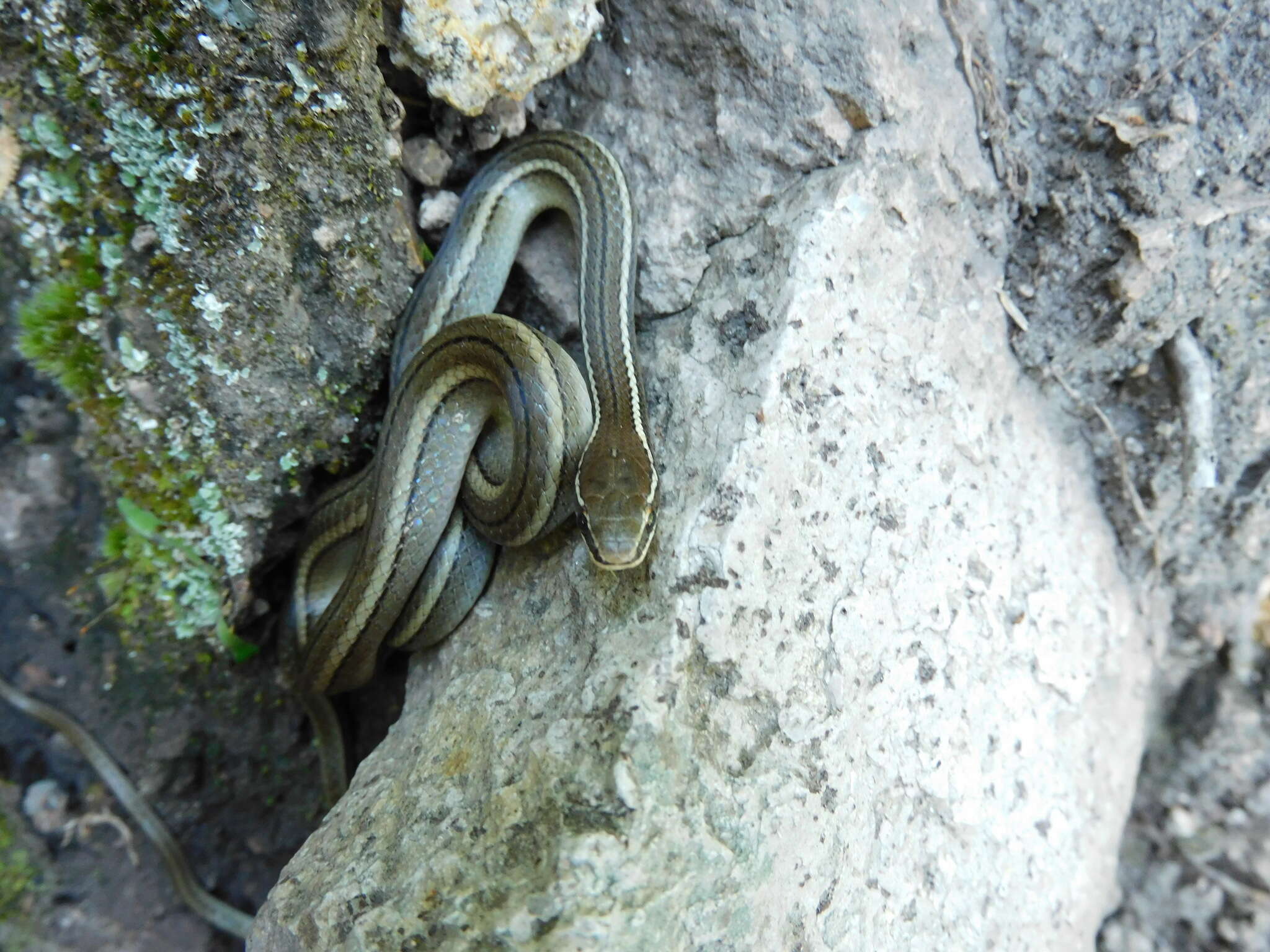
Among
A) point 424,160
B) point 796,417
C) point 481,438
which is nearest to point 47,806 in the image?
point 481,438

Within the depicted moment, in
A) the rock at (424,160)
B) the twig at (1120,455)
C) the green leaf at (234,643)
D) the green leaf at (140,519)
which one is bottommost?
the green leaf at (234,643)

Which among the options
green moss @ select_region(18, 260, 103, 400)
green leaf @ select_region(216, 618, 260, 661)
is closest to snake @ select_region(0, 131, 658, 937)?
green leaf @ select_region(216, 618, 260, 661)

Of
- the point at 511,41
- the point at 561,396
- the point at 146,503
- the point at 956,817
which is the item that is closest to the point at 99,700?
the point at 146,503

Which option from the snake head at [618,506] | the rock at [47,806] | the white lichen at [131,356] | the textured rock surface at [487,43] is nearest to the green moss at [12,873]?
the rock at [47,806]

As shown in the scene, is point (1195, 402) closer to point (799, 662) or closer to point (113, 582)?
point (799, 662)

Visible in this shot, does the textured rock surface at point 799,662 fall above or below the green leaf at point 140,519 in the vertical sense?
above

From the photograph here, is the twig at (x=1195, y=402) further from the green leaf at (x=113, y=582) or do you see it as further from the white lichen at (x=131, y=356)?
the green leaf at (x=113, y=582)

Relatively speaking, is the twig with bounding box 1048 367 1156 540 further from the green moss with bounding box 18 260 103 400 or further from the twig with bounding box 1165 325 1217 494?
the green moss with bounding box 18 260 103 400
